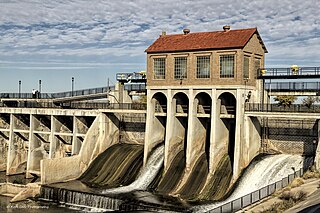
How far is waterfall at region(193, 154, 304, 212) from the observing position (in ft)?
109

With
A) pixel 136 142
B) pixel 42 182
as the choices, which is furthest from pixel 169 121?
pixel 42 182

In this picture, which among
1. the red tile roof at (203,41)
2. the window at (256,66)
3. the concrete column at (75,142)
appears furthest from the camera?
the concrete column at (75,142)

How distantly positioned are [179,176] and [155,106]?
26.8 ft

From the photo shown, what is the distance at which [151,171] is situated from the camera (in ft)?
132

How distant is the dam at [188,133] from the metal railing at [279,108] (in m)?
0.09

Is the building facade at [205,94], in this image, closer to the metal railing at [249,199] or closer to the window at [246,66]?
the window at [246,66]

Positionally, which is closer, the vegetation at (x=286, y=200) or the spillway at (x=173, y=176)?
the vegetation at (x=286, y=200)

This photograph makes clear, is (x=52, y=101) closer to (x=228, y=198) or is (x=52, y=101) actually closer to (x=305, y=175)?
(x=228, y=198)

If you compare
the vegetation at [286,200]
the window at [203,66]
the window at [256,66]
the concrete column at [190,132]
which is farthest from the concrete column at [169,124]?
the vegetation at [286,200]

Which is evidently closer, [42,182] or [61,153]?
[42,182]

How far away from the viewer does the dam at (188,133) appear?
35.8 m

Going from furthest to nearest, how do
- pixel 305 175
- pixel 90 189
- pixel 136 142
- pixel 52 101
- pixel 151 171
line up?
pixel 52 101 → pixel 136 142 → pixel 151 171 → pixel 90 189 → pixel 305 175

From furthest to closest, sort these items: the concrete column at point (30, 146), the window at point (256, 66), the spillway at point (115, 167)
Answer: 1. the concrete column at point (30, 146)
2. the spillway at point (115, 167)
3. the window at point (256, 66)

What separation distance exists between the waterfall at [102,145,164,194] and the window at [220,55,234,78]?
10214mm
